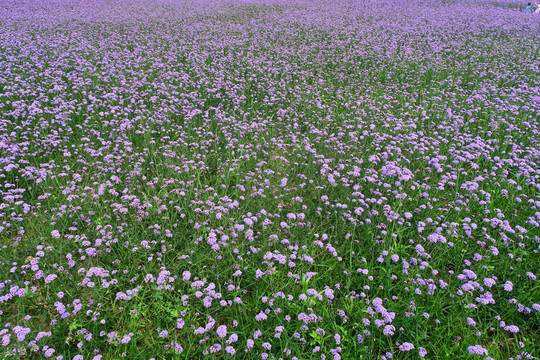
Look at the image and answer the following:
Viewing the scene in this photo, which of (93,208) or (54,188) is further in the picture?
(54,188)

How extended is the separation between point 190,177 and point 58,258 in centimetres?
179

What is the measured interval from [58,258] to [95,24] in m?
14.3

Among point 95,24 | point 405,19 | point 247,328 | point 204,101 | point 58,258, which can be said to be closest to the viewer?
point 247,328

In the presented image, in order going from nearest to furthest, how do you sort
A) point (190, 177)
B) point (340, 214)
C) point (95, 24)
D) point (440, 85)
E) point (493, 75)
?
point (340, 214)
point (190, 177)
point (440, 85)
point (493, 75)
point (95, 24)

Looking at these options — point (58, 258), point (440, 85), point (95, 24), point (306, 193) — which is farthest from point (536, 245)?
point (95, 24)

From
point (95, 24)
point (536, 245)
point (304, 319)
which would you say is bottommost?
point (536, 245)

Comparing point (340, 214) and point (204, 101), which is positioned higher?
point (204, 101)

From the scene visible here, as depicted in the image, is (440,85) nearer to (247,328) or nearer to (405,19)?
(247,328)

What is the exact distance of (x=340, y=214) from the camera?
156 inches

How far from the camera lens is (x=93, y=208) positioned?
148 inches

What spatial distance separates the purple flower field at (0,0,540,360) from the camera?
263cm

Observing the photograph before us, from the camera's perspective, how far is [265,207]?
4.02m

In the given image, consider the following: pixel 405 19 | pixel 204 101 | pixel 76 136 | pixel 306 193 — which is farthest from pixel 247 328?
pixel 405 19

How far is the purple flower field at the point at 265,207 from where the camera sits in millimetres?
2629
